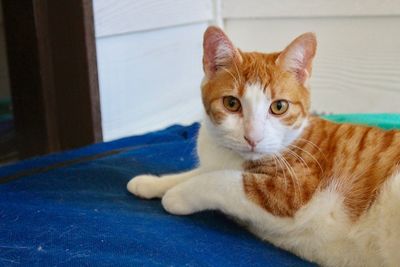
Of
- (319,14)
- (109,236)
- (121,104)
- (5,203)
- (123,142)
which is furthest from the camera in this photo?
(319,14)

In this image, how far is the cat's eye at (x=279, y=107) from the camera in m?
1.02

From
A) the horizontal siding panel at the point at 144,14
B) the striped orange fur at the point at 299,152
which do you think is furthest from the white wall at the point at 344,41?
the striped orange fur at the point at 299,152

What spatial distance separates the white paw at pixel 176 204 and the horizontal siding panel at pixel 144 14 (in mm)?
781

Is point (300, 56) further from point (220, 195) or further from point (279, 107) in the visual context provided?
point (220, 195)

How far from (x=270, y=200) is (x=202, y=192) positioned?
0.14 m

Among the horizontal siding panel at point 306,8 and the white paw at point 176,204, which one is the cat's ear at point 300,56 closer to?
the white paw at point 176,204

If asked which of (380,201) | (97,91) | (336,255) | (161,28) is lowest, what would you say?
(336,255)

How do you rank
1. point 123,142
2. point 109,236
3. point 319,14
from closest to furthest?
point 109,236 < point 123,142 < point 319,14

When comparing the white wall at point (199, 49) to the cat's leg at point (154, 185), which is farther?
the white wall at point (199, 49)

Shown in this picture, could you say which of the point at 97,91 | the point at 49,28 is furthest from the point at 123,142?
the point at 49,28

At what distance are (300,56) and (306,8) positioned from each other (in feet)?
3.29

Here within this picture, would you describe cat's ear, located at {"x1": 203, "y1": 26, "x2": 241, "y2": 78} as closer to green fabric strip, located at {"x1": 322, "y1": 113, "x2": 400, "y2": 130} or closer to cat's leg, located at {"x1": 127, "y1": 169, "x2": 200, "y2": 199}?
cat's leg, located at {"x1": 127, "y1": 169, "x2": 200, "y2": 199}

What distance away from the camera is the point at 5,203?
1.07 m

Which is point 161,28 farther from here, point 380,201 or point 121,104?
point 380,201
